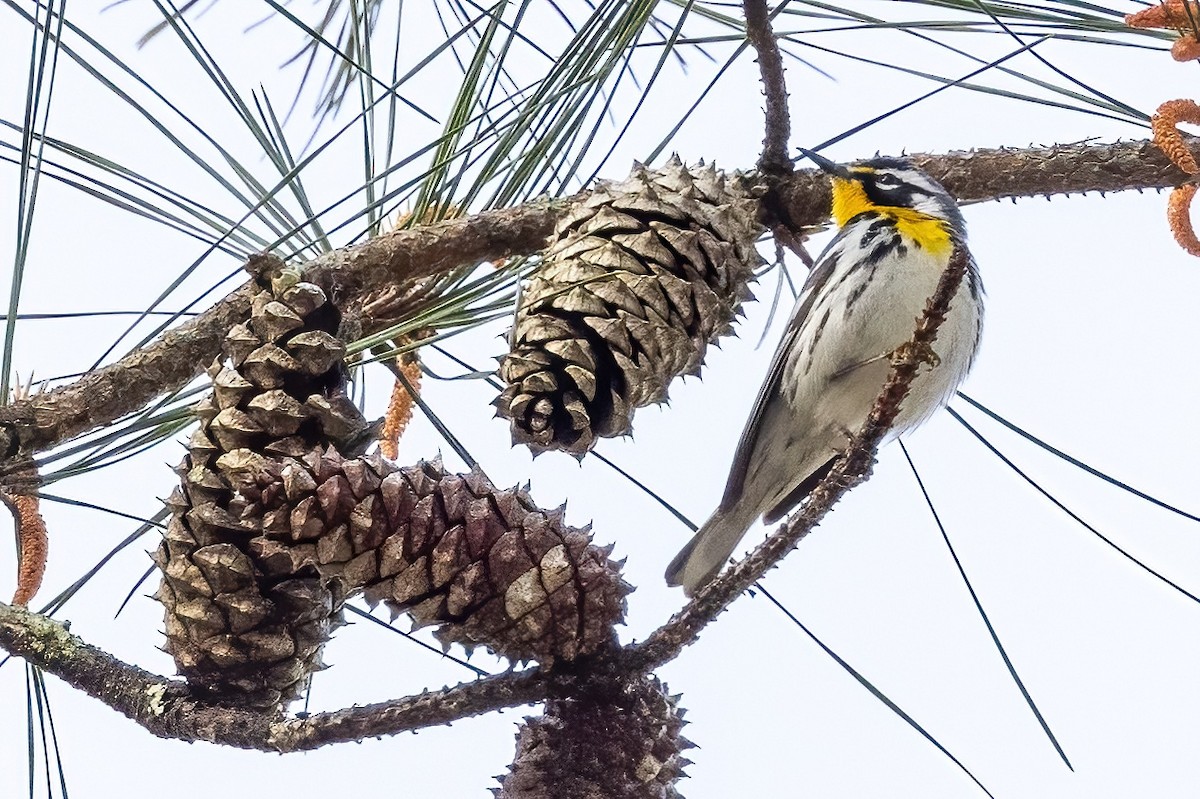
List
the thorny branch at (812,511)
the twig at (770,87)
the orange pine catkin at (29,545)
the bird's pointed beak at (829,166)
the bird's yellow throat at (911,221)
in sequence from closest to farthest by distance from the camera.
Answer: the thorny branch at (812,511), the orange pine catkin at (29,545), the twig at (770,87), the bird's pointed beak at (829,166), the bird's yellow throat at (911,221)

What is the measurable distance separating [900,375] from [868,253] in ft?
3.28

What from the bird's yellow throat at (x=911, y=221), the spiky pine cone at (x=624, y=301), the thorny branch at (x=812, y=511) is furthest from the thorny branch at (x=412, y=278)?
the bird's yellow throat at (x=911, y=221)

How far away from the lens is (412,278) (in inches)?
46.3

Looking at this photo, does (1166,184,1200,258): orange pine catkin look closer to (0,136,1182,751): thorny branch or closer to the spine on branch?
(0,136,1182,751): thorny branch

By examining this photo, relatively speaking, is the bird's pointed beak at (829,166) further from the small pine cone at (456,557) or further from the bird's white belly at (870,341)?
the small pine cone at (456,557)

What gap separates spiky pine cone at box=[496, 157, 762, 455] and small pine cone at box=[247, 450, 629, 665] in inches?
5.1

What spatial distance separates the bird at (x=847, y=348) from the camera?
1.64 m

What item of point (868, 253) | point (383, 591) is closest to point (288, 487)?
point (383, 591)

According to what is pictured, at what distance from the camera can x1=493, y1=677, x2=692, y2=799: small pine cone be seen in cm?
76

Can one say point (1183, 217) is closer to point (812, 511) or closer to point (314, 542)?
point (812, 511)

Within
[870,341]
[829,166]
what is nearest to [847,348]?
[870,341]

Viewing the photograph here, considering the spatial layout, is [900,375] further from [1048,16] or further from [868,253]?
[868,253]

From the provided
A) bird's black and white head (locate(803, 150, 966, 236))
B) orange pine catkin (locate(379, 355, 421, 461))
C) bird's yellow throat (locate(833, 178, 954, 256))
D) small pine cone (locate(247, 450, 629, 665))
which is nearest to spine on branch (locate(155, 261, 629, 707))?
small pine cone (locate(247, 450, 629, 665))

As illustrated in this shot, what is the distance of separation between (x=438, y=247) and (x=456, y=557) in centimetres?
47
